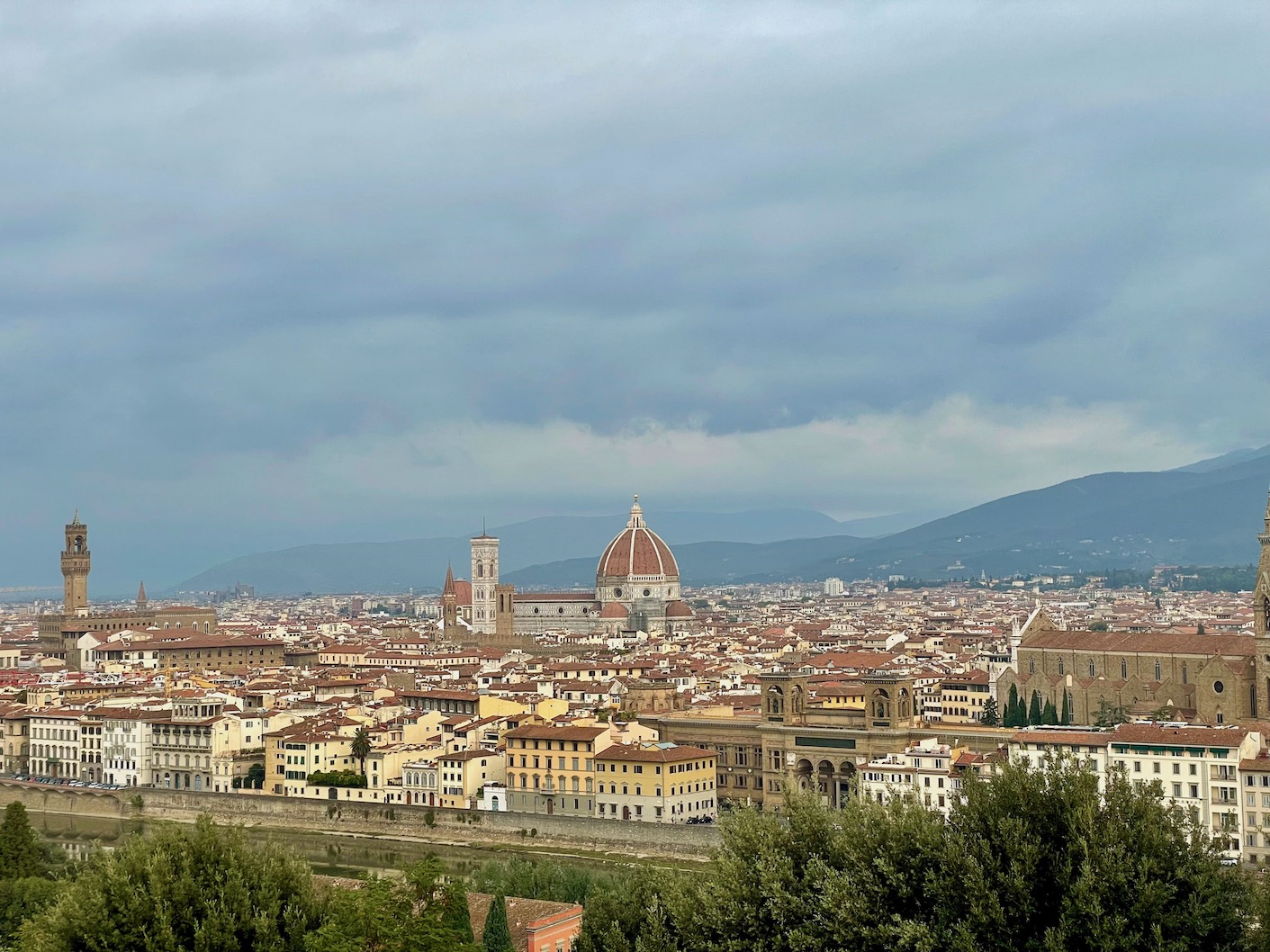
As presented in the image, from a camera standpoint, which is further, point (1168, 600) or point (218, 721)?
point (1168, 600)

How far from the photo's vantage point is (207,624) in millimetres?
120438

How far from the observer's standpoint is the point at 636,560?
130 meters

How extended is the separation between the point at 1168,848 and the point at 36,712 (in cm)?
4917

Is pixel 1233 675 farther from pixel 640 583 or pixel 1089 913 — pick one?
pixel 640 583

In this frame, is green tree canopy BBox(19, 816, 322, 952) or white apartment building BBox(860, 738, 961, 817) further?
white apartment building BBox(860, 738, 961, 817)

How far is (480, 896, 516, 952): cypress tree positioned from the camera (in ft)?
86.1

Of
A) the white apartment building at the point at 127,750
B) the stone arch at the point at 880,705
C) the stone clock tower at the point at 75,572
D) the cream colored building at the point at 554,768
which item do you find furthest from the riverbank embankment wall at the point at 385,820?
the stone clock tower at the point at 75,572

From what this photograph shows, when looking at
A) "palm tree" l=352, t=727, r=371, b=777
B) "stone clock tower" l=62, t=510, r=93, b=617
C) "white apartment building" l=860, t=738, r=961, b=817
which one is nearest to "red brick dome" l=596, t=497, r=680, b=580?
"stone clock tower" l=62, t=510, r=93, b=617

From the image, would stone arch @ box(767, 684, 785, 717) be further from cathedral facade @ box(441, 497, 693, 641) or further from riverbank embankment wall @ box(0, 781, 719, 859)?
cathedral facade @ box(441, 497, 693, 641)

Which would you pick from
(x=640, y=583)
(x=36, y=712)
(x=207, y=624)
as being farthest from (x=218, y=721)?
(x=640, y=583)

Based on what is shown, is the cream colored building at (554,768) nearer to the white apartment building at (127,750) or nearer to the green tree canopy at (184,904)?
the white apartment building at (127,750)

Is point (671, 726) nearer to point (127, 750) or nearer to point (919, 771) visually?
point (919, 771)

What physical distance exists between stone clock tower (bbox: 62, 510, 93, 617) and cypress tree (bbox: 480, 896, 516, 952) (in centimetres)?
8683

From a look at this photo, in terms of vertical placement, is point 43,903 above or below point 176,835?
below
